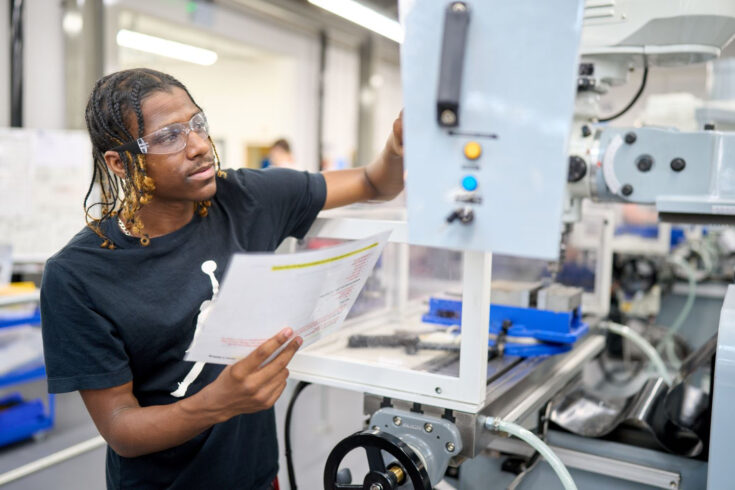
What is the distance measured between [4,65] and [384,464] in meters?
3.94

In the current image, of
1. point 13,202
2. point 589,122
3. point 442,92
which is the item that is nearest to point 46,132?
point 13,202

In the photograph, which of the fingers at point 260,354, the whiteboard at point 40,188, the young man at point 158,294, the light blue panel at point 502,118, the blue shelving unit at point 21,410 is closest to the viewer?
the light blue panel at point 502,118

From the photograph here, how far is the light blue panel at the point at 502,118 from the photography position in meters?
0.69

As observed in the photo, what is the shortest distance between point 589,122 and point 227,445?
972 mm

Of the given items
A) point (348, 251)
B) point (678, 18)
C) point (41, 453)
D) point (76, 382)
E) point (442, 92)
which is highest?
point (678, 18)

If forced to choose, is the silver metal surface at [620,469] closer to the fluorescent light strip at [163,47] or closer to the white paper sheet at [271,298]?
the white paper sheet at [271,298]

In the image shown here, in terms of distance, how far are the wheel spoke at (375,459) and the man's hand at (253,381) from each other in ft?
0.78

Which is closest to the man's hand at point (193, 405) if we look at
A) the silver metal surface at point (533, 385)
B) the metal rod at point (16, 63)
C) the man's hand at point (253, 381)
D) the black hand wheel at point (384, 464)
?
the man's hand at point (253, 381)

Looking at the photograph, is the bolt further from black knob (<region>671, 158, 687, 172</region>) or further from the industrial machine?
black knob (<region>671, 158, 687, 172</region>)

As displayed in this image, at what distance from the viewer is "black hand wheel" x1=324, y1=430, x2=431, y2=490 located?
1.03 m

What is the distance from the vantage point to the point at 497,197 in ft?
2.38

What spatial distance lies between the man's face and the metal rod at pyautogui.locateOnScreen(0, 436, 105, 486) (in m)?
1.95

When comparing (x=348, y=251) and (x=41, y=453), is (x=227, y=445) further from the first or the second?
(x=41, y=453)

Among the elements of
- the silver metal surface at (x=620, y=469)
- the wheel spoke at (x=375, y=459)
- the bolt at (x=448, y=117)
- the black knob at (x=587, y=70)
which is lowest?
the silver metal surface at (x=620, y=469)
